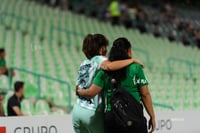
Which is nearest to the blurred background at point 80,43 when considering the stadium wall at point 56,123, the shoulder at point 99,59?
the stadium wall at point 56,123

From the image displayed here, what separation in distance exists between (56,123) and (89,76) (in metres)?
2.15

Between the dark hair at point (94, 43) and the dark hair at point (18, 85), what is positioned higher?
the dark hair at point (94, 43)

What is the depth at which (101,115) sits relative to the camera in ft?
16.6

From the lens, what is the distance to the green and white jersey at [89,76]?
5.07 m

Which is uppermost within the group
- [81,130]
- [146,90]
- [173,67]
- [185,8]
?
[185,8]

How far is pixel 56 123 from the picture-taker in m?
7.16

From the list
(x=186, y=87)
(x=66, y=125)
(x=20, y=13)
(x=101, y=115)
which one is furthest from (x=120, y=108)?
(x=20, y=13)

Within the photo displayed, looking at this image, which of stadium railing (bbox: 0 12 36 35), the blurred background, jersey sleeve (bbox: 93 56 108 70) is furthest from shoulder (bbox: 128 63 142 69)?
stadium railing (bbox: 0 12 36 35)

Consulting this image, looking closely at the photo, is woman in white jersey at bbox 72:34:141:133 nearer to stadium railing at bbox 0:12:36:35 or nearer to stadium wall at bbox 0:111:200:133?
stadium wall at bbox 0:111:200:133

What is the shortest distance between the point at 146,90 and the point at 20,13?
16.2 metres

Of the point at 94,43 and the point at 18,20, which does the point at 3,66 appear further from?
the point at 18,20

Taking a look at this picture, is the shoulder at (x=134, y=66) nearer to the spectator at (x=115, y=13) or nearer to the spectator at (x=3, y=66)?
the spectator at (x=3, y=66)

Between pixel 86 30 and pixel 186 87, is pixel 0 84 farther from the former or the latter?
pixel 86 30

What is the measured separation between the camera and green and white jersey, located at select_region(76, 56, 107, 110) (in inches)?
200
